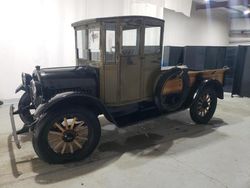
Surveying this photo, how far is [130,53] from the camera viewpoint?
125 inches

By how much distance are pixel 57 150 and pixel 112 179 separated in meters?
0.70

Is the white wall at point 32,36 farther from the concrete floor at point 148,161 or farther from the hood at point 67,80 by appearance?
the hood at point 67,80

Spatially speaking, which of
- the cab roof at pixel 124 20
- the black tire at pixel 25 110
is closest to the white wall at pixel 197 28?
the cab roof at pixel 124 20

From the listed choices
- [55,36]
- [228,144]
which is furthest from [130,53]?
[55,36]

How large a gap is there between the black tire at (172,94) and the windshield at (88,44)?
99 cm

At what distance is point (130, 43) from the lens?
324cm

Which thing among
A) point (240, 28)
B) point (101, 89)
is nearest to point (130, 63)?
point (101, 89)

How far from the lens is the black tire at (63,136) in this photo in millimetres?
2539

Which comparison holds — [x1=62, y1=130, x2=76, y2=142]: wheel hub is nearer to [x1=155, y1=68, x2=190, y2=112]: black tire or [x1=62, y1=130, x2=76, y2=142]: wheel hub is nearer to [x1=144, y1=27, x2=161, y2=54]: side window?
[x1=155, y1=68, x2=190, y2=112]: black tire

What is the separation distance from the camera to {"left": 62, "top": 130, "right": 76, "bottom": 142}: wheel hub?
105 inches

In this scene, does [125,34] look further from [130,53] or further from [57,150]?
[57,150]

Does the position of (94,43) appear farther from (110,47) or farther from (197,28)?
(197,28)

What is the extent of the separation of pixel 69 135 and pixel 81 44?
1.44m

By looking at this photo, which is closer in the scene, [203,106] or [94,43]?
[94,43]
